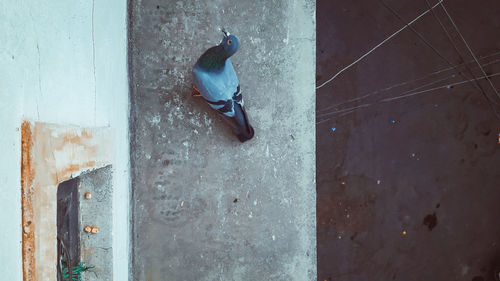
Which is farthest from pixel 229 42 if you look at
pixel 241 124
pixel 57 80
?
pixel 57 80

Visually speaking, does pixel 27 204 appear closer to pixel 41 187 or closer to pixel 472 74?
pixel 41 187

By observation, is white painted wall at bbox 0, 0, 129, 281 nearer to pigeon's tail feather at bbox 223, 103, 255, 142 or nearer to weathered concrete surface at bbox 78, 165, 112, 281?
weathered concrete surface at bbox 78, 165, 112, 281

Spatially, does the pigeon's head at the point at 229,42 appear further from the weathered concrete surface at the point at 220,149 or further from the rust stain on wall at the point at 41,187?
the rust stain on wall at the point at 41,187

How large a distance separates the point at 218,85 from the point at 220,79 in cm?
4

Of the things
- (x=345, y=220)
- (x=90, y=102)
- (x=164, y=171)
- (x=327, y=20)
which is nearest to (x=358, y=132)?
(x=345, y=220)

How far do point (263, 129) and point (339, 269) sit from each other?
Result: 2119mm

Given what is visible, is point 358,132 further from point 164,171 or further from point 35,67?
point 35,67

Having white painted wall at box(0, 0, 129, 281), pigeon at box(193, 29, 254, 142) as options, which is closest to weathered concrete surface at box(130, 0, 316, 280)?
white painted wall at box(0, 0, 129, 281)

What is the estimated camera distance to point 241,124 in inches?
102

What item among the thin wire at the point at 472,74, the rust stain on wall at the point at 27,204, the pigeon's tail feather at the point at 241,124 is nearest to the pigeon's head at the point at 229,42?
the pigeon's tail feather at the point at 241,124

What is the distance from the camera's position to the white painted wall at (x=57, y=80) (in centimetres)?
112

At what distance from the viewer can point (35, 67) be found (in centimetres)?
130

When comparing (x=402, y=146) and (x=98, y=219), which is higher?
(x=402, y=146)

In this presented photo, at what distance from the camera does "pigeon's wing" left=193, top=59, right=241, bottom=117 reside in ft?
7.36
